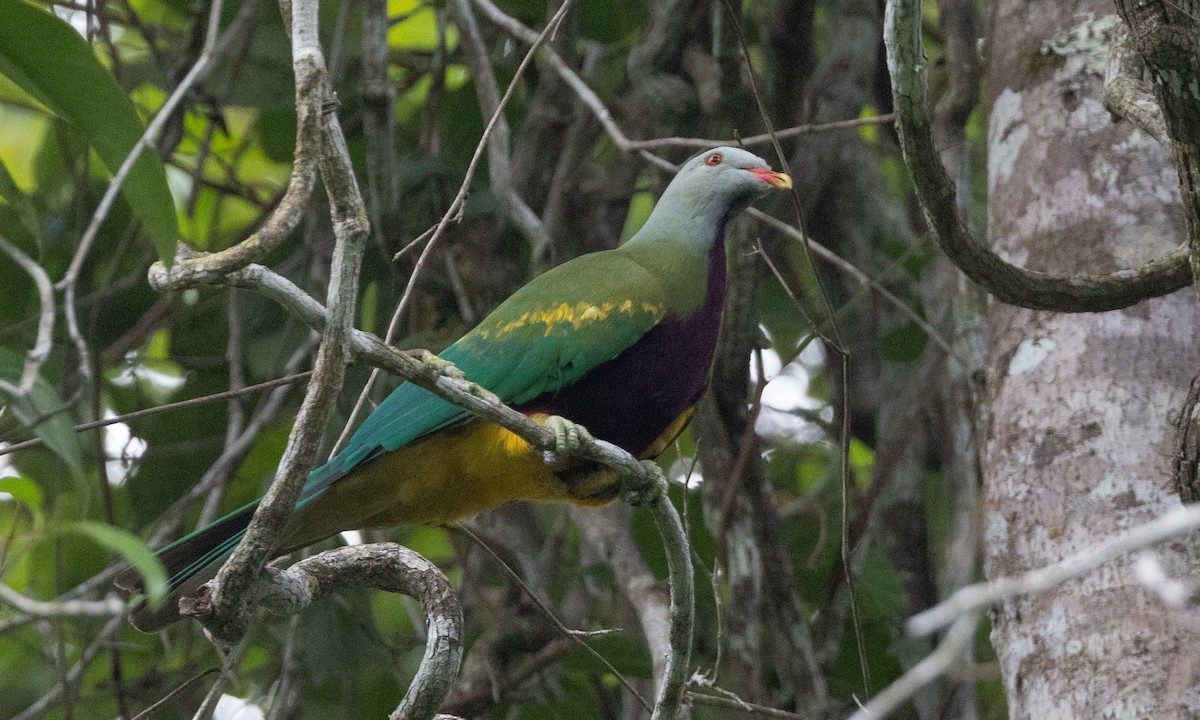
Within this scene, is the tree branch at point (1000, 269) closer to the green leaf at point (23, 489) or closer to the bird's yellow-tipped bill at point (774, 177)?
the bird's yellow-tipped bill at point (774, 177)

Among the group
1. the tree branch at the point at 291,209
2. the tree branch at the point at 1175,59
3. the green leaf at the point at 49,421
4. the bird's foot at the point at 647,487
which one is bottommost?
the bird's foot at the point at 647,487

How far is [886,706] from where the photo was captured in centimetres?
102

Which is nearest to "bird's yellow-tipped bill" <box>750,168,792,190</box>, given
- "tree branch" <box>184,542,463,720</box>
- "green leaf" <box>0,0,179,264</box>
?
"tree branch" <box>184,542,463,720</box>

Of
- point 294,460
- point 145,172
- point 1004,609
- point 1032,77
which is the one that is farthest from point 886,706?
point 1032,77

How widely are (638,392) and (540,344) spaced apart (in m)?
0.25

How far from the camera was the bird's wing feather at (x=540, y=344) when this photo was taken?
114 inches

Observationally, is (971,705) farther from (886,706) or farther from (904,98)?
(886,706)

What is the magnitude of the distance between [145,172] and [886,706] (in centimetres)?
152

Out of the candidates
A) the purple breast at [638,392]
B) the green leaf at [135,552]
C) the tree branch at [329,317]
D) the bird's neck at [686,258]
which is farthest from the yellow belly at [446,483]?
the green leaf at [135,552]

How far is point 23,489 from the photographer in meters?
3.39

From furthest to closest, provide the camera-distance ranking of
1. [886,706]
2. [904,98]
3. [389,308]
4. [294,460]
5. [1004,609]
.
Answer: [389,308] < [1004,609] < [904,98] < [294,460] < [886,706]

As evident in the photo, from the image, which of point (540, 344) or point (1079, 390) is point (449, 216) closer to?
Answer: point (540, 344)

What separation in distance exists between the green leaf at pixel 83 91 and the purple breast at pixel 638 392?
3.82 feet

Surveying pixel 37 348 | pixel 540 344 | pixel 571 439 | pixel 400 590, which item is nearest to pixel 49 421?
pixel 37 348
